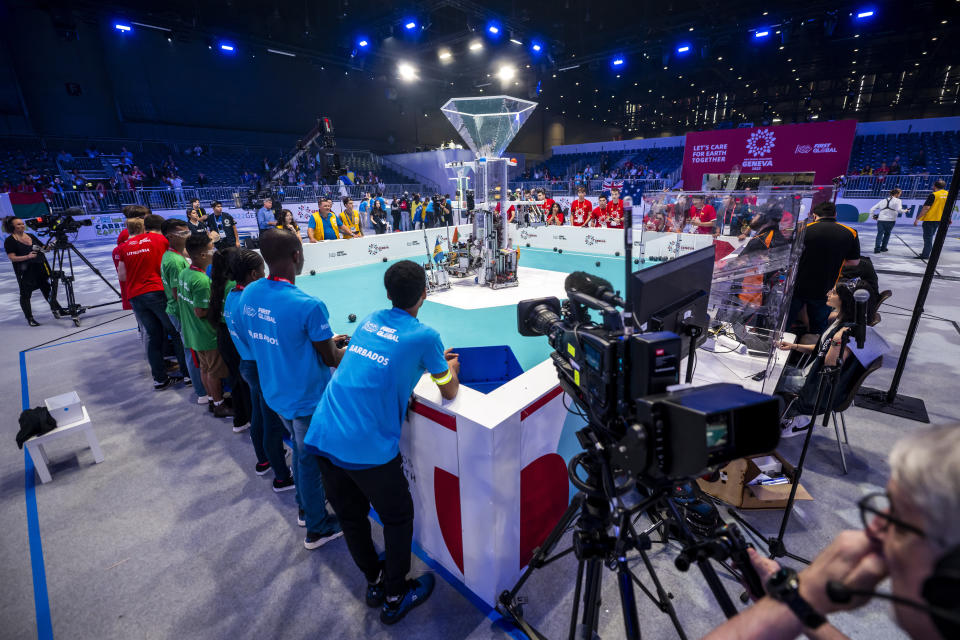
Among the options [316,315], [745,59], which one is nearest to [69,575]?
[316,315]

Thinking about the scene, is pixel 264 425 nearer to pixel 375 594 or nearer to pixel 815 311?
pixel 375 594

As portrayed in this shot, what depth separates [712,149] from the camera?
14117 mm

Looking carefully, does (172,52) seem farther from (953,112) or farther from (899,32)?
(953,112)

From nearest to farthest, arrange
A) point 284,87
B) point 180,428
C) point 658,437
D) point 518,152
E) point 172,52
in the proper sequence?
1. point 658,437
2. point 180,428
3. point 172,52
4. point 284,87
5. point 518,152

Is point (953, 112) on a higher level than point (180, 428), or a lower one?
higher

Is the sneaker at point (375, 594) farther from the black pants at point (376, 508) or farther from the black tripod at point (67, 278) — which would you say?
the black tripod at point (67, 278)

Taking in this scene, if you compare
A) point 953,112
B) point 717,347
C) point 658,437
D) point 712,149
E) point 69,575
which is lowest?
point 69,575

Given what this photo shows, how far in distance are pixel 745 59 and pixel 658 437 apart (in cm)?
3074

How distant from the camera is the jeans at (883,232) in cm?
1043

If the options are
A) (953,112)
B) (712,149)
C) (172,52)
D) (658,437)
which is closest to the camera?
(658,437)

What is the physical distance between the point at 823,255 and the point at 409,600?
434cm

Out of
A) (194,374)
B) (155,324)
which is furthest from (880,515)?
(155,324)

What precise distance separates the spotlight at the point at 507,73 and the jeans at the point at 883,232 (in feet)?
63.4

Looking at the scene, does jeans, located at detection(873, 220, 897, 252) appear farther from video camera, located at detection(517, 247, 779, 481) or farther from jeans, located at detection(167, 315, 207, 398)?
jeans, located at detection(167, 315, 207, 398)
